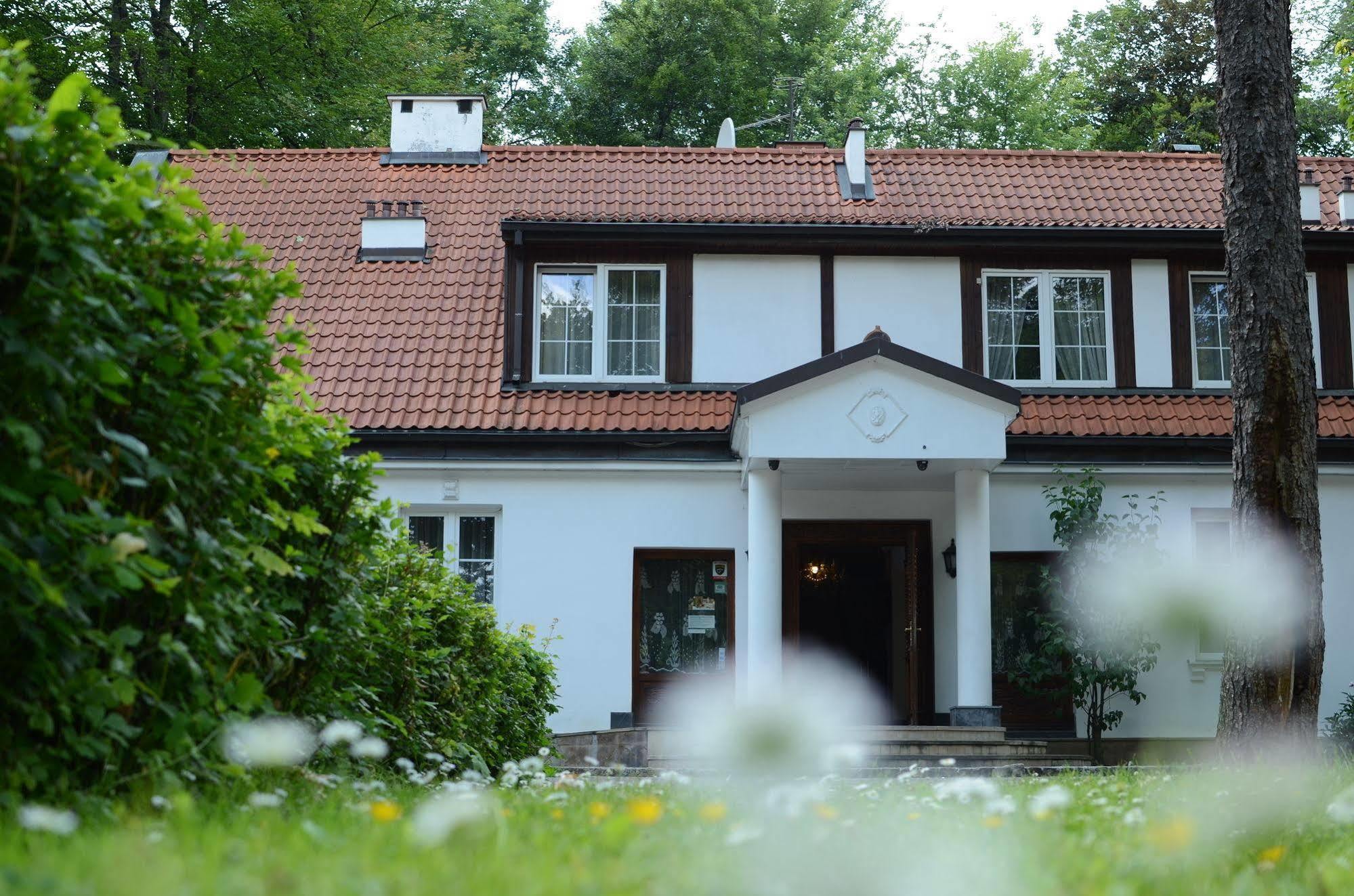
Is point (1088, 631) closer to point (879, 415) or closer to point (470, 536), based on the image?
point (879, 415)

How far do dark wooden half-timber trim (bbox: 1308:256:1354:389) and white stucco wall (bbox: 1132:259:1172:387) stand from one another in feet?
5.93

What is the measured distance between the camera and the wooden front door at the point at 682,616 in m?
15.6

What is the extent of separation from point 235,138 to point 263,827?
26448 millimetres

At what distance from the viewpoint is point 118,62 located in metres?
27.1

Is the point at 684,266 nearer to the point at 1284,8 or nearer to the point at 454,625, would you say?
the point at 1284,8

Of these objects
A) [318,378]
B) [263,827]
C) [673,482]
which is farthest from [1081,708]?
→ [263,827]

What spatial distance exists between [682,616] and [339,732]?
11.7 m

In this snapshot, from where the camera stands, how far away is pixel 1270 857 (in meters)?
3.96

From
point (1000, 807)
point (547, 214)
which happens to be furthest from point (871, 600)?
point (1000, 807)

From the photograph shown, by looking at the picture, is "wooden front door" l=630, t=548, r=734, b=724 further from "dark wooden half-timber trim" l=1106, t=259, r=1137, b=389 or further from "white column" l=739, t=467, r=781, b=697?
"dark wooden half-timber trim" l=1106, t=259, r=1137, b=389

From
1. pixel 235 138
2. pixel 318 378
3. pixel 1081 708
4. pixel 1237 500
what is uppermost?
pixel 235 138

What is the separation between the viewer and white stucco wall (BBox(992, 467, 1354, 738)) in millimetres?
15383

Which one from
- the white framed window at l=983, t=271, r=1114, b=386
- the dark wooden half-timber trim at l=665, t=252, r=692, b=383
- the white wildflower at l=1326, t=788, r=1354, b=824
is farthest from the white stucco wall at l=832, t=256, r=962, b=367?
the white wildflower at l=1326, t=788, r=1354, b=824

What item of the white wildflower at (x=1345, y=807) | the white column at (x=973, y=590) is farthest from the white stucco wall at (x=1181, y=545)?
the white wildflower at (x=1345, y=807)
